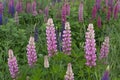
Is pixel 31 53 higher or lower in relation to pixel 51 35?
lower

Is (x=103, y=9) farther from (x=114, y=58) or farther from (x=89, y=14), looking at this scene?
(x=114, y=58)

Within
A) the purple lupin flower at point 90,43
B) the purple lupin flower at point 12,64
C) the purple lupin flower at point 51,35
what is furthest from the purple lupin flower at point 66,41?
the purple lupin flower at point 12,64

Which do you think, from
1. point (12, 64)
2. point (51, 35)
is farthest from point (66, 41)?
point (12, 64)

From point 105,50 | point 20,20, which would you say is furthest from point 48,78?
point 20,20

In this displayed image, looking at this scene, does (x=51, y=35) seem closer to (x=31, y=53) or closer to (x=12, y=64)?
(x=31, y=53)

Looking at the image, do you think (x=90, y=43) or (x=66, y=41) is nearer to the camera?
(x=90, y=43)

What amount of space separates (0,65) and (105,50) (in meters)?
1.17

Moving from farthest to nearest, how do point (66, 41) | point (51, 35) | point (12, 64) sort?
point (66, 41), point (51, 35), point (12, 64)

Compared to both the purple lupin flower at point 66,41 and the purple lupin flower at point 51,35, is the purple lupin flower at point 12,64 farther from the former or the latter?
the purple lupin flower at point 66,41

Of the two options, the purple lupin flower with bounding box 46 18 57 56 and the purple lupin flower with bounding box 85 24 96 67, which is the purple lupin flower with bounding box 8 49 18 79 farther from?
the purple lupin flower with bounding box 85 24 96 67

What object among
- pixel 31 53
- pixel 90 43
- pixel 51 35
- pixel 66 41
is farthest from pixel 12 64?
pixel 90 43

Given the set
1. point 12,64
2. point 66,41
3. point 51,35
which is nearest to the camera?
point 12,64

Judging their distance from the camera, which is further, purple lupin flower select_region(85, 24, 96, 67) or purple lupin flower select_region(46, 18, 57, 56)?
purple lupin flower select_region(46, 18, 57, 56)

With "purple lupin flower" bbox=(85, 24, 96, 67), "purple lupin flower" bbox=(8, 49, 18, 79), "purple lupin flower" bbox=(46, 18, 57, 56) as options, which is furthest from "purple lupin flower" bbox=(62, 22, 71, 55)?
"purple lupin flower" bbox=(8, 49, 18, 79)
